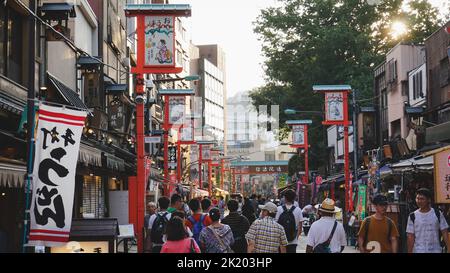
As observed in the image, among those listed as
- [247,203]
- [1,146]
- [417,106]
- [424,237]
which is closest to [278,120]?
[417,106]

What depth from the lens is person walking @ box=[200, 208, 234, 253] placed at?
11086 mm

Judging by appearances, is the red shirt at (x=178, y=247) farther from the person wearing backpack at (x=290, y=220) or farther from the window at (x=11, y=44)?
the window at (x=11, y=44)

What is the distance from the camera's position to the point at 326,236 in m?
10.6

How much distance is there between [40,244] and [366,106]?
37.0 m

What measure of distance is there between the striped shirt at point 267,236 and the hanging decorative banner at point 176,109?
84.6 ft

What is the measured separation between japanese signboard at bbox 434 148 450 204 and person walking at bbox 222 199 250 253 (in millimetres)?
3400

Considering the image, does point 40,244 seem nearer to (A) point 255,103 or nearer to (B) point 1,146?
(B) point 1,146

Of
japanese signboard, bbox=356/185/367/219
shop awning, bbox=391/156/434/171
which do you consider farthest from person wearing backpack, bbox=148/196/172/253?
japanese signboard, bbox=356/185/367/219

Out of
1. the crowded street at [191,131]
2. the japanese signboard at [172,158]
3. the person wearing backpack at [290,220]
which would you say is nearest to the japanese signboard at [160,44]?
the crowded street at [191,131]

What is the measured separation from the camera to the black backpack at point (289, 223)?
1368cm

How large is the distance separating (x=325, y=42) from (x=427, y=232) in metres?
38.2

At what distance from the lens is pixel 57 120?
10828 mm

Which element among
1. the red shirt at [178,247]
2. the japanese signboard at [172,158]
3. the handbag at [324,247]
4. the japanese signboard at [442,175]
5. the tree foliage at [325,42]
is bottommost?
the handbag at [324,247]

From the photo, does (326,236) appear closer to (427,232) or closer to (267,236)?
(267,236)
